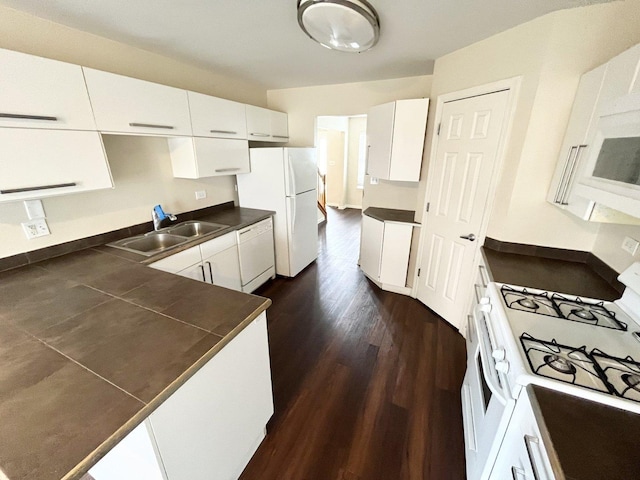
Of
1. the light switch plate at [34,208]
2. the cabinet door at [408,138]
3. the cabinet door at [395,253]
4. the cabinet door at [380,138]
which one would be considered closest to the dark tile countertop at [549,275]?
the cabinet door at [395,253]

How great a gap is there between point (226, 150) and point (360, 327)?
218 cm

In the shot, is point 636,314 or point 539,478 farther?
point 636,314

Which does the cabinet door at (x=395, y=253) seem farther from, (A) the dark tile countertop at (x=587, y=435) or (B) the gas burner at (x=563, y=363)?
(A) the dark tile countertop at (x=587, y=435)

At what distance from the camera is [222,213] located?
9.92 feet

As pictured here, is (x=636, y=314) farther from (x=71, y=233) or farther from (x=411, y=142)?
(x=71, y=233)

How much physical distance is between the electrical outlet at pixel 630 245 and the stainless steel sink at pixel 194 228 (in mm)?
2776

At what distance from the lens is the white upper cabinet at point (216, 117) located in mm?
2223

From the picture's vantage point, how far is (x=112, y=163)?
198 cm

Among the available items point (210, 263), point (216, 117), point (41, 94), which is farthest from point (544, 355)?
point (216, 117)

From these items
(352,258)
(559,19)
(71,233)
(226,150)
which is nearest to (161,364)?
(71,233)

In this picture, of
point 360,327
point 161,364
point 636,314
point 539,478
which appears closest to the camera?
point 539,478

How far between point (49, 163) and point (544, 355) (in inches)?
97.5

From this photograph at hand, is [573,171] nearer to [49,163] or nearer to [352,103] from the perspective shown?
[352,103]

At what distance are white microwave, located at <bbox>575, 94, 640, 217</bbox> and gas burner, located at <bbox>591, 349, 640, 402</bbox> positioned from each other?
0.51 meters
